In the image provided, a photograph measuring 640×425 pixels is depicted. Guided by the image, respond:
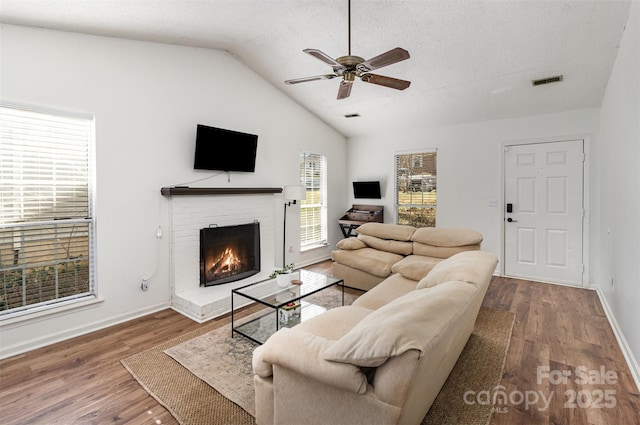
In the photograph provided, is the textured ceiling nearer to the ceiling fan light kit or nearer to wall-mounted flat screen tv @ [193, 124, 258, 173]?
the ceiling fan light kit

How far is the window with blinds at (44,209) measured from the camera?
263 centimetres

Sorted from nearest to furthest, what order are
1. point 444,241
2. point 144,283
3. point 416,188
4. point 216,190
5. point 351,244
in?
point 144,283
point 216,190
point 444,241
point 351,244
point 416,188

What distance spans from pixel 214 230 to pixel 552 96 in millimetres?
4660

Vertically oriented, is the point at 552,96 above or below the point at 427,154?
above

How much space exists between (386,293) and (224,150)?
8.68 ft

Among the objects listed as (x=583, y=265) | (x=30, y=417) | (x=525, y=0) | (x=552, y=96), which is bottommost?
(x=30, y=417)

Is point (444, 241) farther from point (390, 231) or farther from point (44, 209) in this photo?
point (44, 209)

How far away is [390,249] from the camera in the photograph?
4.31 m

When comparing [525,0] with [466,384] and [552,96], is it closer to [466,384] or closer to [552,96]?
[552,96]

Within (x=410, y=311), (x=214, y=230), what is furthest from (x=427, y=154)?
(x=410, y=311)

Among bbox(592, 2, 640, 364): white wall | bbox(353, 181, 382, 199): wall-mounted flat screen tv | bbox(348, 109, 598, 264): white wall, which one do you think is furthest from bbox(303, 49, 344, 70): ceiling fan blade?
bbox(353, 181, 382, 199): wall-mounted flat screen tv

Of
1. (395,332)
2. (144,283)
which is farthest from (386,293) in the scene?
(144,283)

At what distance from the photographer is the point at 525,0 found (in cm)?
266

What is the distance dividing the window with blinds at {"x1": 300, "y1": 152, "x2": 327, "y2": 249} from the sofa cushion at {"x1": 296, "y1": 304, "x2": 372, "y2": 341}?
11.0 feet
